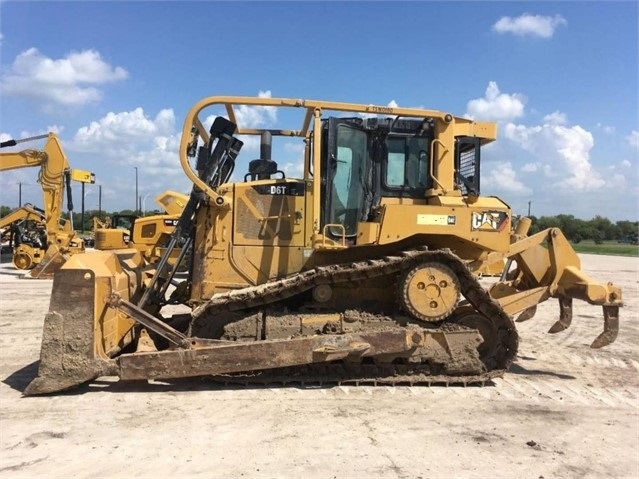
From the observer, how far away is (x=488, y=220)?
6.44 m

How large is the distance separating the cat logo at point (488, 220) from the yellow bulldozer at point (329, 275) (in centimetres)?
2

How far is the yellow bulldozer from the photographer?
19.4 feet

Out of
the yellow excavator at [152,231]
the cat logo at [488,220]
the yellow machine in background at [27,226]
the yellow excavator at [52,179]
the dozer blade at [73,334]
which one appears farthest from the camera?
the yellow machine in background at [27,226]

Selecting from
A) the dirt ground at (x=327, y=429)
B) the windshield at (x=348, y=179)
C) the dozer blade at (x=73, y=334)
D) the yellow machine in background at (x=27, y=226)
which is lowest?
the dirt ground at (x=327, y=429)

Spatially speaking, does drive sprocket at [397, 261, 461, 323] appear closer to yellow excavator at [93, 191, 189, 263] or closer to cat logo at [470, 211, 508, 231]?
cat logo at [470, 211, 508, 231]

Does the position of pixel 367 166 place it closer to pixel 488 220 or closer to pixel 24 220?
pixel 488 220

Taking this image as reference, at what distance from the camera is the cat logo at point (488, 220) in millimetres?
6402

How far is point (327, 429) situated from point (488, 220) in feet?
10.2

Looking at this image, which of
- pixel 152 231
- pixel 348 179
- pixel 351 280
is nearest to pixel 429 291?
pixel 351 280

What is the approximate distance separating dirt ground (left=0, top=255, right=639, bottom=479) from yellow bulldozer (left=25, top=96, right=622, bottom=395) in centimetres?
33

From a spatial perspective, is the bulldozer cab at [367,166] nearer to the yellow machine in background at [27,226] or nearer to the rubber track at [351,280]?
the rubber track at [351,280]

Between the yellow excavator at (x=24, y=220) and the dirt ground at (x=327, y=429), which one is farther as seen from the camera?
the yellow excavator at (x=24, y=220)

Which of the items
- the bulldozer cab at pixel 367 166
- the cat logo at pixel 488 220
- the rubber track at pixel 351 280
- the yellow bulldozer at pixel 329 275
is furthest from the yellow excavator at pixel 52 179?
the cat logo at pixel 488 220

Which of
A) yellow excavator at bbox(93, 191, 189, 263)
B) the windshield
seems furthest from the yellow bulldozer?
yellow excavator at bbox(93, 191, 189, 263)
